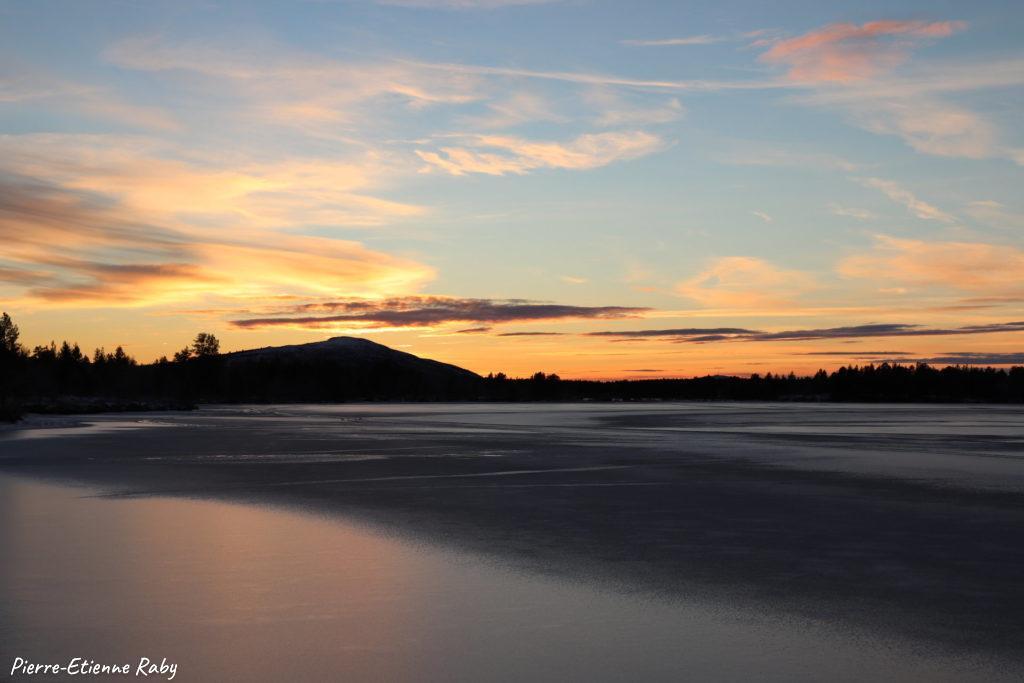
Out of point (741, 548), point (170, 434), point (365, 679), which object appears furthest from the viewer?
point (170, 434)

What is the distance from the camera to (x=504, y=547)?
12.7 metres

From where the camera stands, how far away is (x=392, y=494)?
19094 millimetres

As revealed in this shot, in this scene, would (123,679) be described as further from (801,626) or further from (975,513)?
(975,513)

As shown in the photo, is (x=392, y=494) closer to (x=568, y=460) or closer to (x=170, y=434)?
(x=568, y=460)

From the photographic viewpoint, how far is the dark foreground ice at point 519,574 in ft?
24.9

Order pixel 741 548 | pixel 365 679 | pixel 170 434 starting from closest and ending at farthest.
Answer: pixel 365 679, pixel 741 548, pixel 170 434

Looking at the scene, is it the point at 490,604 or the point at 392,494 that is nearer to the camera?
the point at 490,604

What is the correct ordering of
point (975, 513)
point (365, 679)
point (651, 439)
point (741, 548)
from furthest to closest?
point (651, 439) < point (975, 513) < point (741, 548) < point (365, 679)

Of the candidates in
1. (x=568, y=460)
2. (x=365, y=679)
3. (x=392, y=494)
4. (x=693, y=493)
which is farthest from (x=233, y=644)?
(x=568, y=460)

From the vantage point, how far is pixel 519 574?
35.7 feet

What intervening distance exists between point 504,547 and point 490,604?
11.1 feet

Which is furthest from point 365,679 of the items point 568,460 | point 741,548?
point 568,460

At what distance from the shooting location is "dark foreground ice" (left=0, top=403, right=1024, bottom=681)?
7.59m

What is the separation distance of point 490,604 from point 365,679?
2.53m
